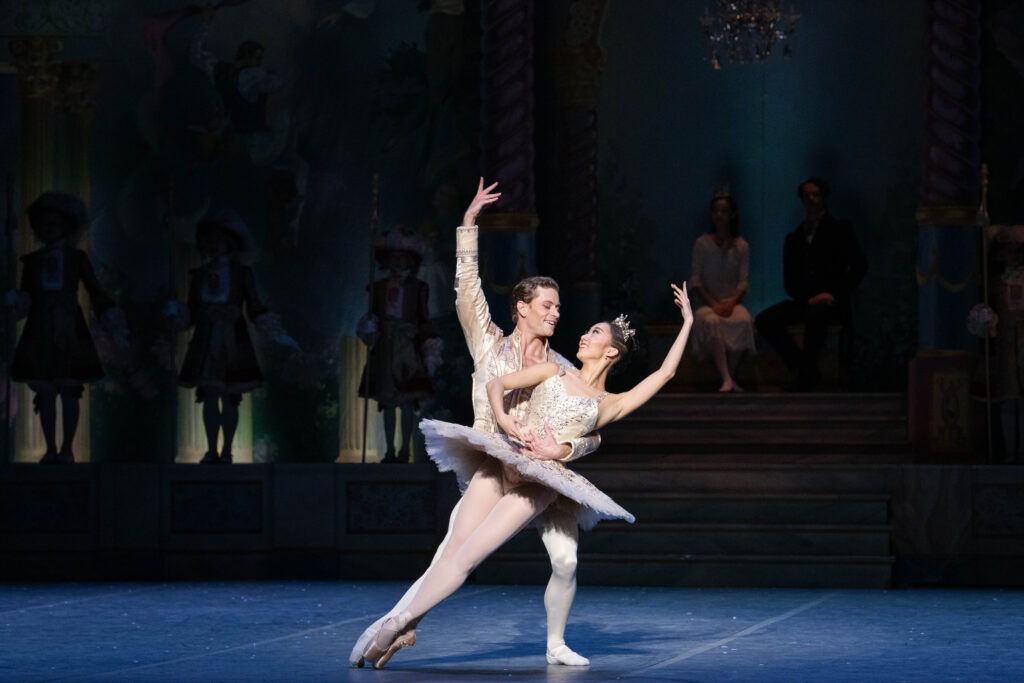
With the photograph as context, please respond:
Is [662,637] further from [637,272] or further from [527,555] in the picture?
[637,272]

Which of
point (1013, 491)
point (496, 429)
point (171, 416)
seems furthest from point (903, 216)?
point (496, 429)

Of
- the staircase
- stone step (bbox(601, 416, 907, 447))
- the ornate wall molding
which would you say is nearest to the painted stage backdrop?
the ornate wall molding

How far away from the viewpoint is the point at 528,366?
6719mm

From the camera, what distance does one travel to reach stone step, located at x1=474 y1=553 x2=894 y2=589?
10.4 m

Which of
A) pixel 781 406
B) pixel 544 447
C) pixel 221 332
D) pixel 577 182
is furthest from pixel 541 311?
pixel 577 182

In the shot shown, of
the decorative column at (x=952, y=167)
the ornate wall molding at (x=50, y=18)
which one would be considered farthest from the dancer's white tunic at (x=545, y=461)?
the ornate wall molding at (x=50, y=18)

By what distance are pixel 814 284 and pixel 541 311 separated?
6326 mm

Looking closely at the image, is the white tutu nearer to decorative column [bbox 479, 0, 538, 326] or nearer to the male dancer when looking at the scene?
the male dancer

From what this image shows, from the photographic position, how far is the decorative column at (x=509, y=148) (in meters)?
12.1

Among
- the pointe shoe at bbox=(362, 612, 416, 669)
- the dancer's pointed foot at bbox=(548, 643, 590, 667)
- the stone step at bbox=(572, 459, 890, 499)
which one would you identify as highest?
the stone step at bbox=(572, 459, 890, 499)

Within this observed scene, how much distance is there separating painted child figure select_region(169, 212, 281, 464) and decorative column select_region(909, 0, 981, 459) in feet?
15.0

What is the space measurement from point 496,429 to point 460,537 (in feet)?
1.54

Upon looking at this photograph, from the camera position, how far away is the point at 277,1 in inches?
500

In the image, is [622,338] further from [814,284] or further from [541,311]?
[814,284]
